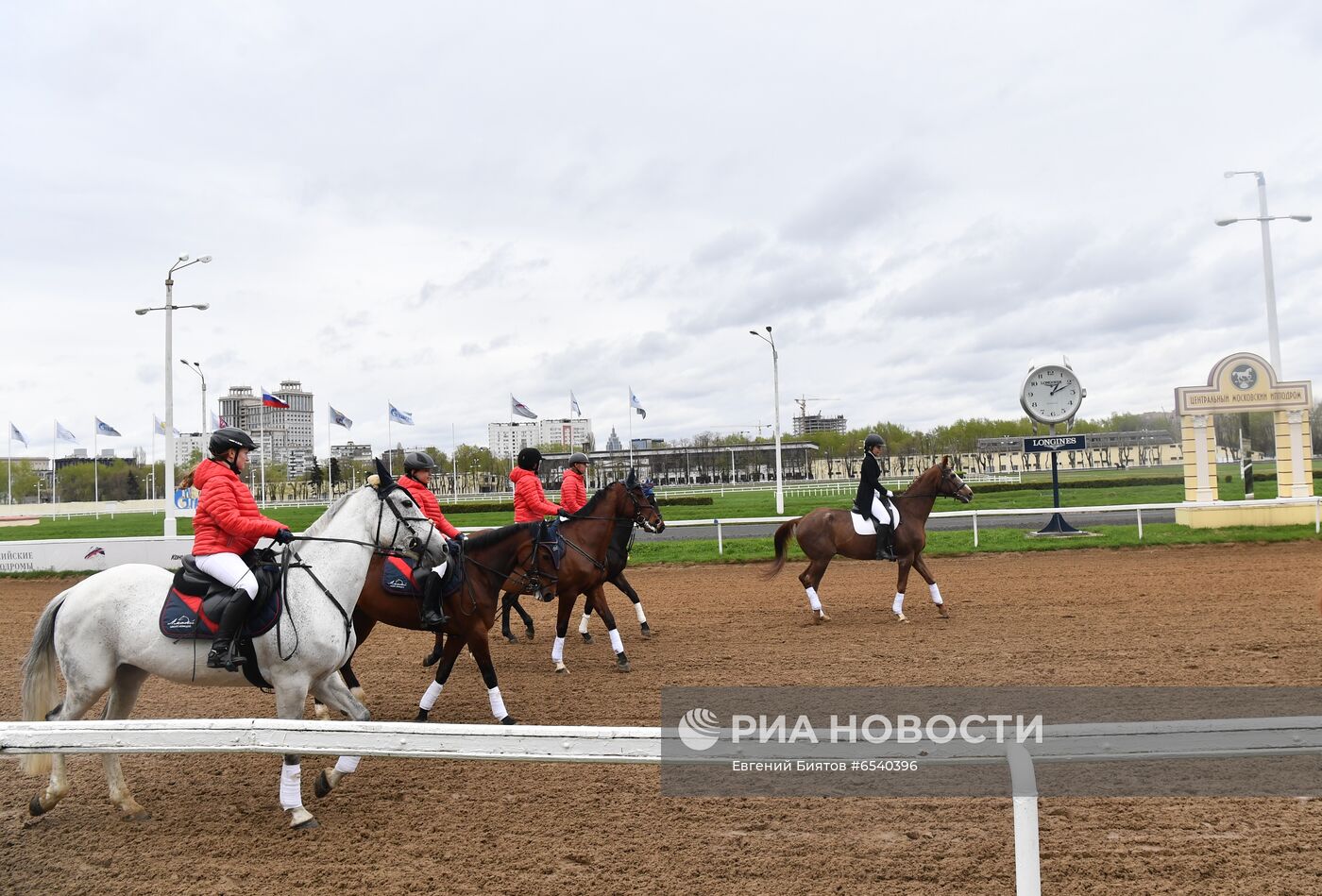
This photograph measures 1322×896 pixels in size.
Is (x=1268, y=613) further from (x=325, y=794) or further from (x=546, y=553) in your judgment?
(x=325, y=794)

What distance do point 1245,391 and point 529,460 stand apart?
1892 centimetres

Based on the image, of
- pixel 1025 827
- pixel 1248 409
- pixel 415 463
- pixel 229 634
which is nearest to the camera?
pixel 1025 827

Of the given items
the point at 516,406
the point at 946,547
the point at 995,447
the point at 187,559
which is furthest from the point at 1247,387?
the point at 995,447

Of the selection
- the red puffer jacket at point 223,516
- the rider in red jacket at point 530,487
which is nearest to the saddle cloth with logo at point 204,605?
the red puffer jacket at point 223,516

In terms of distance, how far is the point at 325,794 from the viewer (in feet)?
17.0

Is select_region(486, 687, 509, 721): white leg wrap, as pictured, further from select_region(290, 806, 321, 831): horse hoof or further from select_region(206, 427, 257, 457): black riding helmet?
select_region(206, 427, 257, 457): black riding helmet

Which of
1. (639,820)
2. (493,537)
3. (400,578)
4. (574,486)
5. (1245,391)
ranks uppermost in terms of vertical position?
(1245,391)

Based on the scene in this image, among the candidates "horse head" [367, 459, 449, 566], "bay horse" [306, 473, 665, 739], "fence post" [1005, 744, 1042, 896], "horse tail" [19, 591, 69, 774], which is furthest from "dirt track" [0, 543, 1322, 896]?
"horse head" [367, 459, 449, 566]

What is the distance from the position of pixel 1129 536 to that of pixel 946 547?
4040 millimetres

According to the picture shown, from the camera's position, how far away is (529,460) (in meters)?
9.62

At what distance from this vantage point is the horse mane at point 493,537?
7.82 m

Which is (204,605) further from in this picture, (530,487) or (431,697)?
(530,487)

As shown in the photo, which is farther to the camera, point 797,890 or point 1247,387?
point 1247,387

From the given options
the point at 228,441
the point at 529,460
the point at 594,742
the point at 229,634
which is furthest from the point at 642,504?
the point at 594,742
